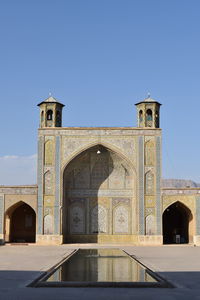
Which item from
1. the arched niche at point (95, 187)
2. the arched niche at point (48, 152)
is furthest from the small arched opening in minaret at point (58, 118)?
the arched niche at point (95, 187)

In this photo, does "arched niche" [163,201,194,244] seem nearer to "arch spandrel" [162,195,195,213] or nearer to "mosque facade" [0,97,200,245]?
"mosque facade" [0,97,200,245]

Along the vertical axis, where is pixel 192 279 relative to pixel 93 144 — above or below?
below

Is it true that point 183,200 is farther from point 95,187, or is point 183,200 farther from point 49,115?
point 49,115

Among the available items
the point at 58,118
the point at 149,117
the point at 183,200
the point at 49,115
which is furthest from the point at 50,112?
the point at 183,200

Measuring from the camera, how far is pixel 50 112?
2258cm

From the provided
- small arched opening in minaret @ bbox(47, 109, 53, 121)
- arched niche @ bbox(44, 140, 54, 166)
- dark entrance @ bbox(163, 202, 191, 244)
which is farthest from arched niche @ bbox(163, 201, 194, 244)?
small arched opening in minaret @ bbox(47, 109, 53, 121)

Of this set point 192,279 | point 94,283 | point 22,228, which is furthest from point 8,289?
point 22,228

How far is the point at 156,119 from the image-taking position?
2255 centimetres

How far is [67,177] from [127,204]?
3118mm

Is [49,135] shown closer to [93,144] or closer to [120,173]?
[93,144]

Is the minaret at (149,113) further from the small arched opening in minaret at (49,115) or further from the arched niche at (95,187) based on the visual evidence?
the small arched opening in minaret at (49,115)

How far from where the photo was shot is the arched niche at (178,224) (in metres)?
22.2

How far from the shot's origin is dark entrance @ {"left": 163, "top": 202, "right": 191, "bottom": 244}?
23.2 meters

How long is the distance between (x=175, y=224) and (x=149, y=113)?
20.5ft
